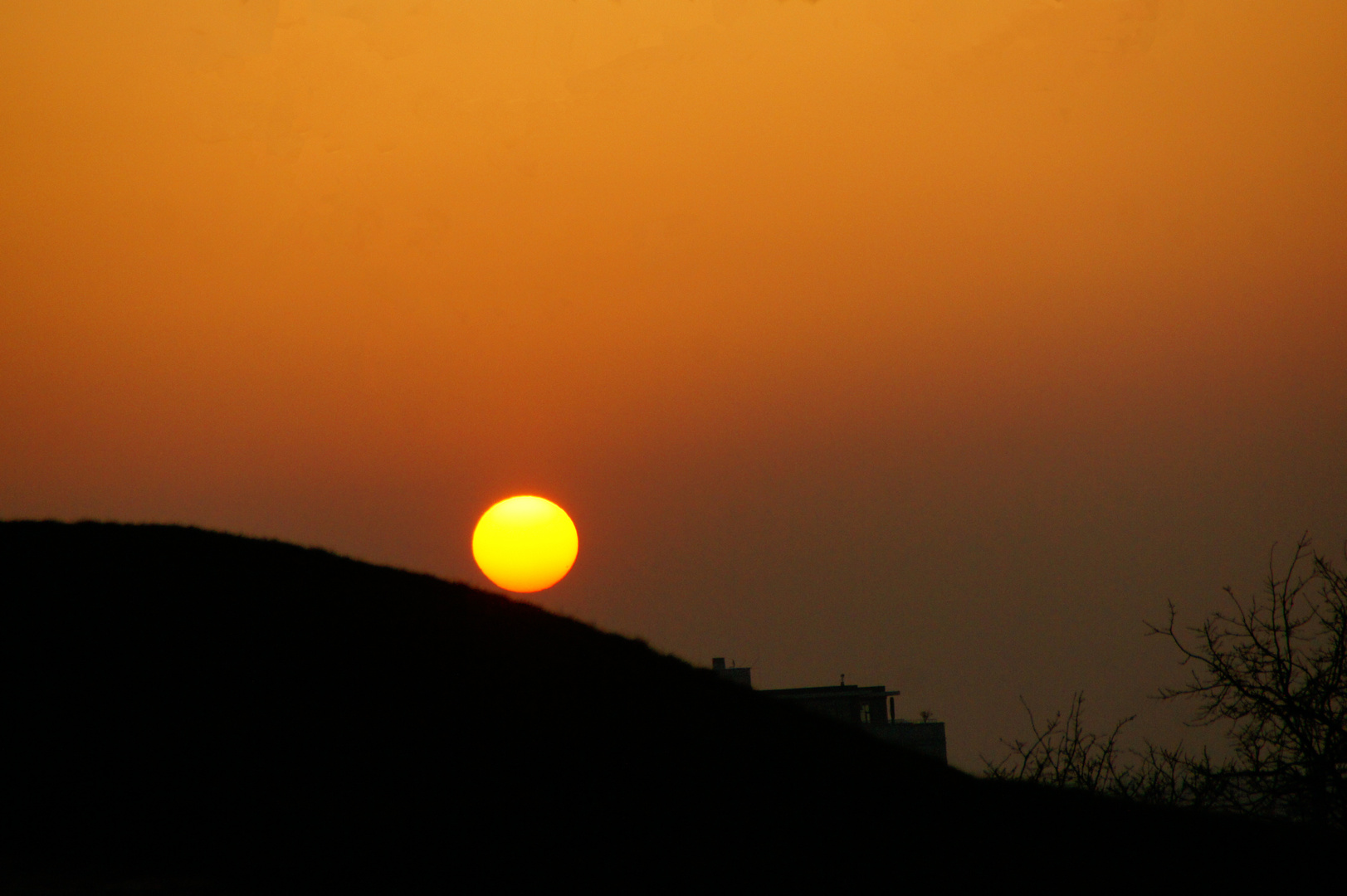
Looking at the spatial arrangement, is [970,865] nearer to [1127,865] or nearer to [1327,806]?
[1127,865]

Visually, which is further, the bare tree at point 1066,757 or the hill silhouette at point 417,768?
the bare tree at point 1066,757

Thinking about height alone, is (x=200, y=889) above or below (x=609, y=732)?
below

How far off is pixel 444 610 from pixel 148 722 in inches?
160

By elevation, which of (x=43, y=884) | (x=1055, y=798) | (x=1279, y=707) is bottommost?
(x=43, y=884)

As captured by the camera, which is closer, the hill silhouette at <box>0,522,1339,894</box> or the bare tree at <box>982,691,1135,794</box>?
the hill silhouette at <box>0,522,1339,894</box>

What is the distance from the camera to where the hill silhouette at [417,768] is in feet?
28.8

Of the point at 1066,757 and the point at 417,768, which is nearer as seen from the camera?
the point at 417,768

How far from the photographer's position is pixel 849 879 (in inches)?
347

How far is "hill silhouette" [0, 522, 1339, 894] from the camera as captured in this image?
8.79 m

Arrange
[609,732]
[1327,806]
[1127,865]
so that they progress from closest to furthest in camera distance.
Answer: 1. [1127,865]
2. [609,732]
3. [1327,806]

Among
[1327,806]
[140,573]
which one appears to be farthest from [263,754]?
[1327,806]

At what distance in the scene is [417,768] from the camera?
1001 centimetres

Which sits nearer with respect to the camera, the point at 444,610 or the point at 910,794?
the point at 910,794

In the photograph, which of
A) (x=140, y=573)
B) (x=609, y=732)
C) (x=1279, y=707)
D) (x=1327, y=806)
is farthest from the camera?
(x=1279, y=707)
